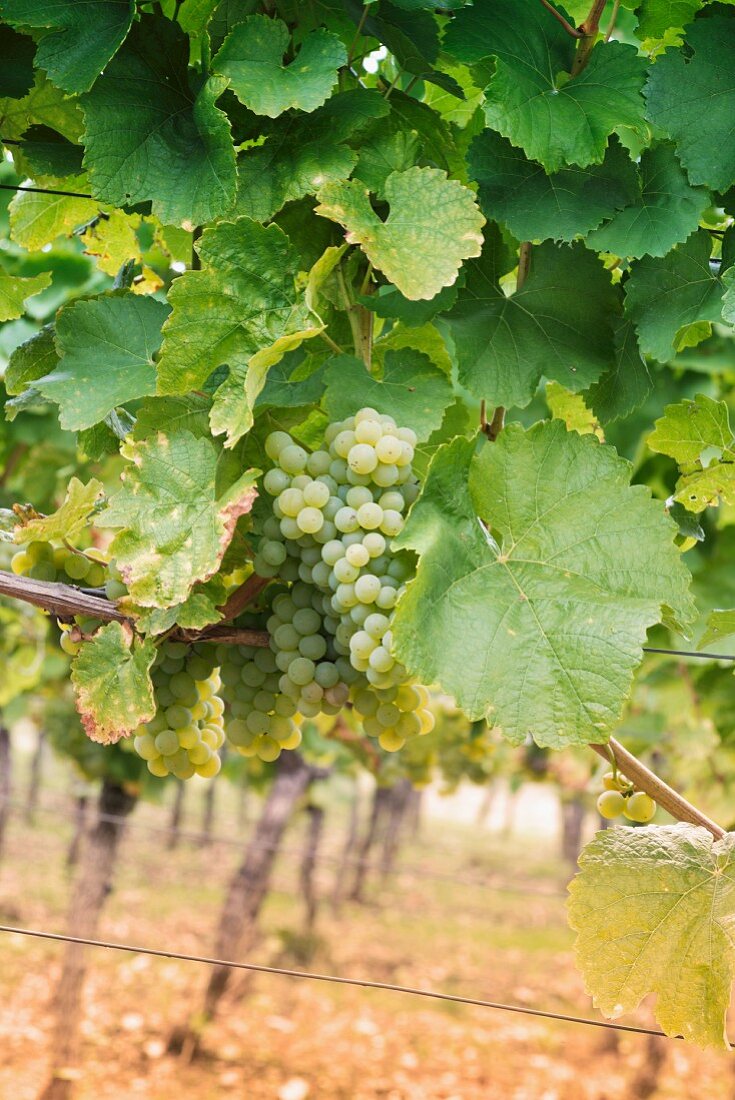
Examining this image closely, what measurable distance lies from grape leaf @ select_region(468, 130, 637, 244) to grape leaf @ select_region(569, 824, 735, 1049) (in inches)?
24.1

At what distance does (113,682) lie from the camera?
101 centimetres

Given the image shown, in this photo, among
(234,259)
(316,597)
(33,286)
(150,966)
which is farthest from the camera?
(150,966)

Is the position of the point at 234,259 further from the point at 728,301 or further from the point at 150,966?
the point at 150,966

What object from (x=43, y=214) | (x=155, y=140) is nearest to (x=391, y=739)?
(x=155, y=140)

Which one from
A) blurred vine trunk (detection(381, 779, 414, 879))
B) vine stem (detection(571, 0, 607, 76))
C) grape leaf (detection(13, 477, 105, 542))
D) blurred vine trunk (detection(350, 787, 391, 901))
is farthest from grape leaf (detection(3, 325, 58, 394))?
blurred vine trunk (detection(381, 779, 414, 879))

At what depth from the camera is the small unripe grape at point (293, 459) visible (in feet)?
3.23


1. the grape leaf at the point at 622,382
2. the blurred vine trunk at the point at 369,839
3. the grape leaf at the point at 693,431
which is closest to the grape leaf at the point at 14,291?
the grape leaf at the point at 622,382

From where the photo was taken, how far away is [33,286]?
130 cm

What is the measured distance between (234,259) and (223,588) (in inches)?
12.2

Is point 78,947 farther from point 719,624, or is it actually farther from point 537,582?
point 537,582

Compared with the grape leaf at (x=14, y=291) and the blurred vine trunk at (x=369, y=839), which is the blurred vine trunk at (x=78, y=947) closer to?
the grape leaf at (x=14, y=291)

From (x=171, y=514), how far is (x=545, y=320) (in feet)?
1.53

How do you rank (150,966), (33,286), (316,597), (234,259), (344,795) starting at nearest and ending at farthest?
(234,259), (316,597), (33,286), (150,966), (344,795)

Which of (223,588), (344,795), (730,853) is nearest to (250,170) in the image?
(223,588)
